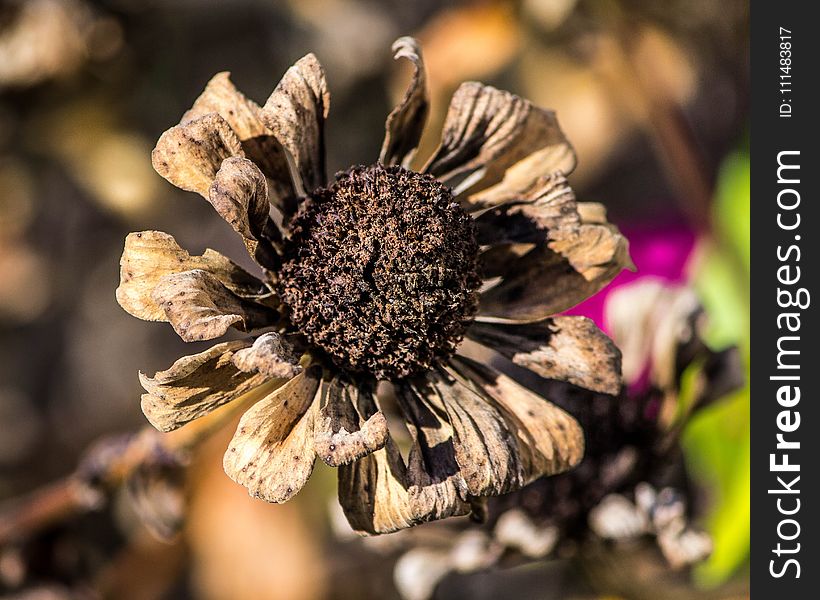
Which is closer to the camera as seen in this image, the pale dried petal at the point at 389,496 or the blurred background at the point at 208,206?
the pale dried petal at the point at 389,496

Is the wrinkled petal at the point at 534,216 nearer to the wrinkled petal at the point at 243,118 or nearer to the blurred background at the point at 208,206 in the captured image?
the wrinkled petal at the point at 243,118

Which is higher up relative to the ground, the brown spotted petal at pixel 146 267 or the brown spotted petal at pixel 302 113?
the brown spotted petal at pixel 302 113

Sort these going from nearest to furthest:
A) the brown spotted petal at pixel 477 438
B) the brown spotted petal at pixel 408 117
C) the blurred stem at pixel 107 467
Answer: the brown spotted petal at pixel 477 438 < the brown spotted petal at pixel 408 117 < the blurred stem at pixel 107 467

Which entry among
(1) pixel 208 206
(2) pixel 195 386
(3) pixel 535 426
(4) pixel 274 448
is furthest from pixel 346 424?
(1) pixel 208 206

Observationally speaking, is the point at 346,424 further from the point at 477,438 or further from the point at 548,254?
the point at 548,254

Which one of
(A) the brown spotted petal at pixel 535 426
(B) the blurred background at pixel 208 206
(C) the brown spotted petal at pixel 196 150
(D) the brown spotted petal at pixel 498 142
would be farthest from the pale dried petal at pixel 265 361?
(B) the blurred background at pixel 208 206

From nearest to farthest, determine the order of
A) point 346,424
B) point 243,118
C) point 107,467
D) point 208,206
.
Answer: point 346,424 → point 243,118 → point 107,467 → point 208,206

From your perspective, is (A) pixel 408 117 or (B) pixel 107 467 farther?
(B) pixel 107 467

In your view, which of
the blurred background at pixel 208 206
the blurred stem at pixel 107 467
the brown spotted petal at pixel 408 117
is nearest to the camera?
the brown spotted petal at pixel 408 117
